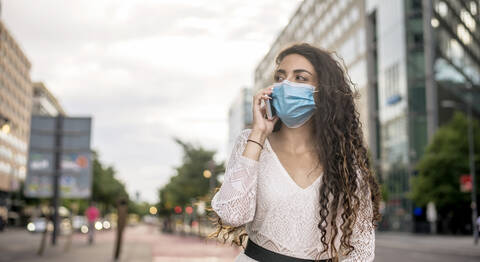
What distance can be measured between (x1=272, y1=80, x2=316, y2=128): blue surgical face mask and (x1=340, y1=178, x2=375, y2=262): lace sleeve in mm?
428

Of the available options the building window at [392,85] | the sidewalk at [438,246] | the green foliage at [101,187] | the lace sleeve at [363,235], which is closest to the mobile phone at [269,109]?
the lace sleeve at [363,235]

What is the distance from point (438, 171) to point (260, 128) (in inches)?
1643

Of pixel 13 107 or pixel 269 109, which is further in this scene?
pixel 13 107

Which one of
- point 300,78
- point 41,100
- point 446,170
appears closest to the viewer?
point 300,78

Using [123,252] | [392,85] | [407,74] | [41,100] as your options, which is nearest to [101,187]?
[392,85]

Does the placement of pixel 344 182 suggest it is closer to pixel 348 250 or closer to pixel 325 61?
pixel 348 250

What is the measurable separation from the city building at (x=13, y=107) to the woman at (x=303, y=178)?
77517 mm

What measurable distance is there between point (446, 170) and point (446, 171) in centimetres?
8

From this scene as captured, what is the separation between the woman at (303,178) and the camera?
2.44m

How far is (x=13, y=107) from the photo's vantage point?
8919 cm

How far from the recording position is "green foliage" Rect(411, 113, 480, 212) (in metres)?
41.0

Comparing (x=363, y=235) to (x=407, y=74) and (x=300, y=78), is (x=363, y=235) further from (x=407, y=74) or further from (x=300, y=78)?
(x=407, y=74)

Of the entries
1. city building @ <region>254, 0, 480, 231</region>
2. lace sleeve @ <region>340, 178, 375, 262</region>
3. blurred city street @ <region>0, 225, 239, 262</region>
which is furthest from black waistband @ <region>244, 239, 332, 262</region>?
city building @ <region>254, 0, 480, 231</region>

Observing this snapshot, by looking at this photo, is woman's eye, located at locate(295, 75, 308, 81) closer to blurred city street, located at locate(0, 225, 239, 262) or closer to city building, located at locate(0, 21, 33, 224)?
blurred city street, located at locate(0, 225, 239, 262)
